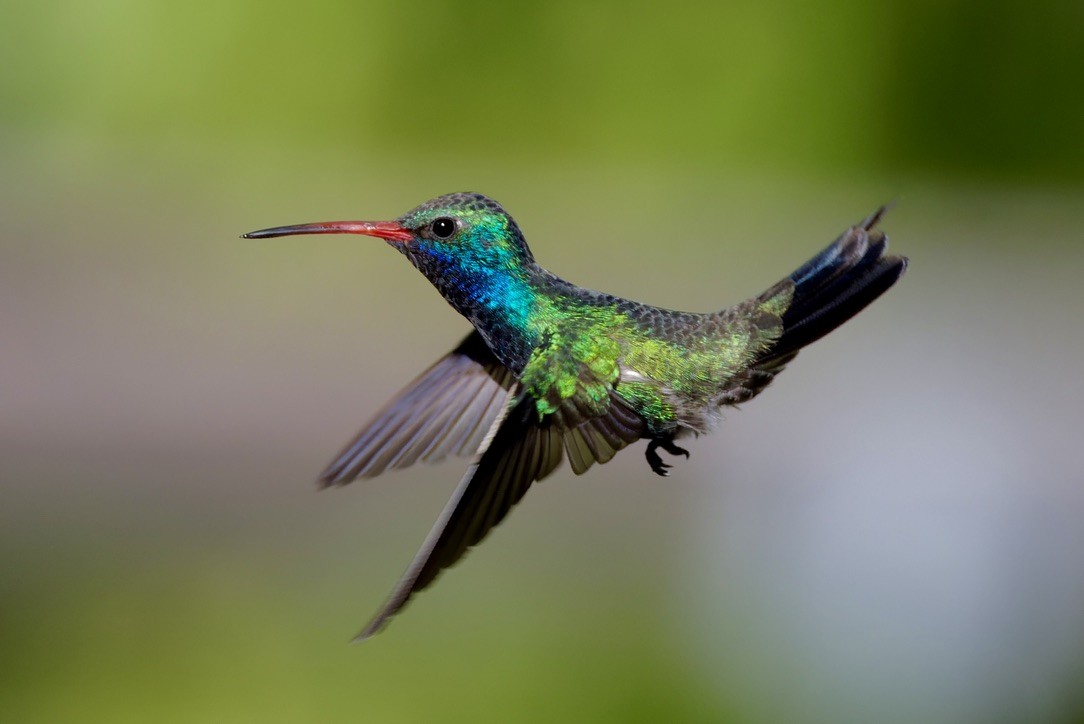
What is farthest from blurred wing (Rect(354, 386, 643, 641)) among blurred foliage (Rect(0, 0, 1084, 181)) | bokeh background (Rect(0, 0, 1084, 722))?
blurred foliage (Rect(0, 0, 1084, 181))

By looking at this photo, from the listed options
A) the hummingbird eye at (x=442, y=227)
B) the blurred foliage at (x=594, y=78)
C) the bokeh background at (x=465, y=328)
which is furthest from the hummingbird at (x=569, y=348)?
the blurred foliage at (x=594, y=78)

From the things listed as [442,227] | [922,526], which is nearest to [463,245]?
[442,227]

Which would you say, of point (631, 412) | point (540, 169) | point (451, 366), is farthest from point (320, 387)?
point (631, 412)

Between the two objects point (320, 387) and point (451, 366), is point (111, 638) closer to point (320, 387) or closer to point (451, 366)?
point (320, 387)

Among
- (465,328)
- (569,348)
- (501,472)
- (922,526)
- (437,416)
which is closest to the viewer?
(501,472)

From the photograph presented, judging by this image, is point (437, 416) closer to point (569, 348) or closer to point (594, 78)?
point (569, 348)

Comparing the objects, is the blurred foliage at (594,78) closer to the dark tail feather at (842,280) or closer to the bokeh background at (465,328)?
the bokeh background at (465,328)
